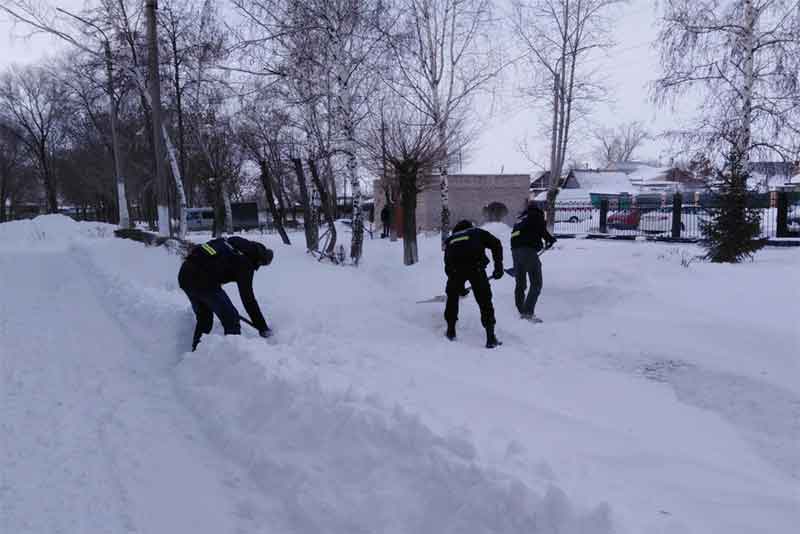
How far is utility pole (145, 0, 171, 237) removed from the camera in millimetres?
14934

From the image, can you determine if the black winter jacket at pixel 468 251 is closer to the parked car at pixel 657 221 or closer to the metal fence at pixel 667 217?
the metal fence at pixel 667 217

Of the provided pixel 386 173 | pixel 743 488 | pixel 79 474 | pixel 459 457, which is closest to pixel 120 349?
pixel 79 474

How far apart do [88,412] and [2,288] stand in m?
→ 8.89

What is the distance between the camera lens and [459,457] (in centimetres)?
321

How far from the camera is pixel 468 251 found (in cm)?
685

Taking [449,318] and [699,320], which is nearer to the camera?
[699,320]

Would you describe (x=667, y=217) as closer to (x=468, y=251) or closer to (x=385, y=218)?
(x=385, y=218)

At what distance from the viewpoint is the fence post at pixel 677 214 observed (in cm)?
1845

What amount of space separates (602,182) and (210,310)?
46.9 m

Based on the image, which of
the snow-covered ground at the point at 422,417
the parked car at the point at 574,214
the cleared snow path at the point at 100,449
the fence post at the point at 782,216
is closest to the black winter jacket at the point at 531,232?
the snow-covered ground at the point at 422,417

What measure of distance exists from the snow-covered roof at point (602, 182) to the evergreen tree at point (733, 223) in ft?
117

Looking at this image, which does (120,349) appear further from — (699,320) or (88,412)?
(699,320)

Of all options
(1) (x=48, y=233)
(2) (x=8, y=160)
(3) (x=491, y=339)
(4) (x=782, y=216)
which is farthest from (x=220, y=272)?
(2) (x=8, y=160)

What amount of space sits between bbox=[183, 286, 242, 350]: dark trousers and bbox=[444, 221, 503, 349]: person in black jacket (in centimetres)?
246
